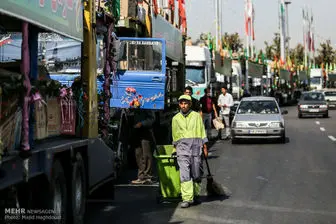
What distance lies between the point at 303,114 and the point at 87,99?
35302 mm

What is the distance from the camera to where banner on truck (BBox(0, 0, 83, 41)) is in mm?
6090

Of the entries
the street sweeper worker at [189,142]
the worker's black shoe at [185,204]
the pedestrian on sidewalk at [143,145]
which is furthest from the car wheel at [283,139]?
Result: the worker's black shoe at [185,204]

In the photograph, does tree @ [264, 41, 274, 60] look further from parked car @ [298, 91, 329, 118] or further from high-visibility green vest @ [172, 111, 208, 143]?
high-visibility green vest @ [172, 111, 208, 143]

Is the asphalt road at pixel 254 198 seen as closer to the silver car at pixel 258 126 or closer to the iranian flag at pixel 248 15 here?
the silver car at pixel 258 126

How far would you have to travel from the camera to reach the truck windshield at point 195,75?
97.0 ft

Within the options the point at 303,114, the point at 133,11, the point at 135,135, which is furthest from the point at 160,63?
the point at 303,114

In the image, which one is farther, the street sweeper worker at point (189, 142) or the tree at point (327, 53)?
the tree at point (327, 53)

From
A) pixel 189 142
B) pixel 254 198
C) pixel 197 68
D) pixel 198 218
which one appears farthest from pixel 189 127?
pixel 197 68

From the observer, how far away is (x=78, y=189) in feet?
30.1

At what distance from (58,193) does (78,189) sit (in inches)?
42.1

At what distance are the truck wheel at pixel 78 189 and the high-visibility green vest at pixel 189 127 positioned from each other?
232 cm

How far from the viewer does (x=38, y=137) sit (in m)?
7.80

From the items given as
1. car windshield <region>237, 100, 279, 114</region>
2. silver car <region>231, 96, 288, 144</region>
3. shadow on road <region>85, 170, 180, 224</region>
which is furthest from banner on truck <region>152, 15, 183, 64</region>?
shadow on road <region>85, 170, 180, 224</region>

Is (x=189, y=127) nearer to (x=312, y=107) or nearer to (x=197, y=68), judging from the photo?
(x=197, y=68)
